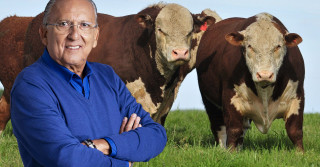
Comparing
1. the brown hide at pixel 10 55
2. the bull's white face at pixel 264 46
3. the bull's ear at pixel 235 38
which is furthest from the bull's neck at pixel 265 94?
the brown hide at pixel 10 55

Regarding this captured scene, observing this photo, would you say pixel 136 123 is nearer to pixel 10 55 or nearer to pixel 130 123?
pixel 130 123

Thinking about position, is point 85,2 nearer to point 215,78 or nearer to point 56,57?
point 56,57

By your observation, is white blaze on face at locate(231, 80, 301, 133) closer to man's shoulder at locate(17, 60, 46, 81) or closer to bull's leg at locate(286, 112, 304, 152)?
bull's leg at locate(286, 112, 304, 152)

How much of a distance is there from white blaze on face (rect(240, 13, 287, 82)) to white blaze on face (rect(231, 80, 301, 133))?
1.65 ft

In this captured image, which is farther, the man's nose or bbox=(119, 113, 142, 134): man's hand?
bbox=(119, 113, 142, 134): man's hand

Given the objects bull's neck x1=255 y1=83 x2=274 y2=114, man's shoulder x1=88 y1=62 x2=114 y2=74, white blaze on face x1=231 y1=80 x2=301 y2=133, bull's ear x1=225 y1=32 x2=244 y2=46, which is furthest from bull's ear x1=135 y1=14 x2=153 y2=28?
man's shoulder x1=88 y1=62 x2=114 y2=74

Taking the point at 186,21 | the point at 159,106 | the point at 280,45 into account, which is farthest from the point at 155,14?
the point at 280,45

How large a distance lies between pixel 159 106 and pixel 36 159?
5.17 metres

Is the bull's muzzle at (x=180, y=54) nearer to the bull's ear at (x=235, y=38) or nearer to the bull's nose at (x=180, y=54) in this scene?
the bull's nose at (x=180, y=54)

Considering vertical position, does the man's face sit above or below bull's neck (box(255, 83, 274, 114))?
above

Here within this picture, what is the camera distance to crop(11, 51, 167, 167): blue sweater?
2.42 m

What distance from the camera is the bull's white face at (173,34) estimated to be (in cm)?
685

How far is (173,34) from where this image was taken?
→ 7.09 m

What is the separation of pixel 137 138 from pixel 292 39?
4740mm
